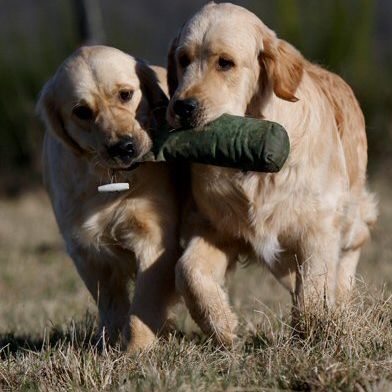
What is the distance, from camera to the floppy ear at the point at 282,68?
473 cm

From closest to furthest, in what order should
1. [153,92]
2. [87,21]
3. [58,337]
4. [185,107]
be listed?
[185,107], [153,92], [58,337], [87,21]

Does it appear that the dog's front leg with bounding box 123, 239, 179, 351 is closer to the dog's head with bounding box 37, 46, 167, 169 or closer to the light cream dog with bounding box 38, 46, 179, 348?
the light cream dog with bounding box 38, 46, 179, 348

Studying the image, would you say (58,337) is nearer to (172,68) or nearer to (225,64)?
(172,68)

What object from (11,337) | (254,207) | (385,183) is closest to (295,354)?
(254,207)

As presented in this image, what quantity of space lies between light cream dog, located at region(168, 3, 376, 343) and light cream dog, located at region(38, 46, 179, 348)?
0.19 m

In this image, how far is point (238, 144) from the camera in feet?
15.1

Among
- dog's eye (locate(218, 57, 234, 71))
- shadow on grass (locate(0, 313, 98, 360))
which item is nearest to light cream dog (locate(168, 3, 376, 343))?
dog's eye (locate(218, 57, 234, 71))

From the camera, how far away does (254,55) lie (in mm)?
4816

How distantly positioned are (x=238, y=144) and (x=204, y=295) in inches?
30.2

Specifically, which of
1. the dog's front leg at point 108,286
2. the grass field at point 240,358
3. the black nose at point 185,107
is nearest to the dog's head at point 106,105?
the black nose at point 185,107

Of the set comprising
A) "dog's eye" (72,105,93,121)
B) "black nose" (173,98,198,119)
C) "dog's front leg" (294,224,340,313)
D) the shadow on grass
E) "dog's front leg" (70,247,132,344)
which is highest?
"black nose" (173,98,198,119)

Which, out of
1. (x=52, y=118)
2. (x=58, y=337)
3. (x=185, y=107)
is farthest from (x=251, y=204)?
(x=58, y=337)

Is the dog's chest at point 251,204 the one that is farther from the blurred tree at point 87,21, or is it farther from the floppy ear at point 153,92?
the blurred tree at point 87,21

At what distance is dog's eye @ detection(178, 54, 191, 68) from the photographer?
187 inches
